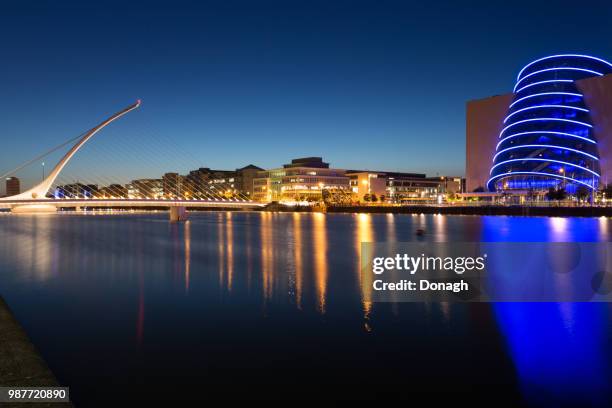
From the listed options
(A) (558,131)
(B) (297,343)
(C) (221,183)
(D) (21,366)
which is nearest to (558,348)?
(B) (297,343)

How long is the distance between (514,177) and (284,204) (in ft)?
164

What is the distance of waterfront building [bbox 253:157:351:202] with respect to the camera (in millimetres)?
121062

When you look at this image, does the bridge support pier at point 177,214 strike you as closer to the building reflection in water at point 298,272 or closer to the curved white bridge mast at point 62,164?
the curved white bridge mast at point 62,164

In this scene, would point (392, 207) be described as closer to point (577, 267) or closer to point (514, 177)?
point (514, 177)

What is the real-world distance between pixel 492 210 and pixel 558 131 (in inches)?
536

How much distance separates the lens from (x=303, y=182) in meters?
122

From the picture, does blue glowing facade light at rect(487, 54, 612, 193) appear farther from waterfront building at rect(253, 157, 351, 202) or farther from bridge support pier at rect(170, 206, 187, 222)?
waterfront building at rect(253, 157, 351, 202)

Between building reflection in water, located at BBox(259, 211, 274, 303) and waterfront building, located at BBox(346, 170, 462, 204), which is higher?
waterfront building, located at BBox(346, 170, 462, 204)

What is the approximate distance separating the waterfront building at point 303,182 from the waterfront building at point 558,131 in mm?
48735

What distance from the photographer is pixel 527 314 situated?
9.75m

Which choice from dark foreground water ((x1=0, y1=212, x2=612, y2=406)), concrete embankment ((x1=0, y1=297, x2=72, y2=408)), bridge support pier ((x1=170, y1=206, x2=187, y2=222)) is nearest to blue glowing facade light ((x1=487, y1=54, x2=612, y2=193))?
bridge support pier ((x1=170, y1=206, x2=187, y2=222))

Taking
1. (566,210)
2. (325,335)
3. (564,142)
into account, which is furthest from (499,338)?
(564,142)

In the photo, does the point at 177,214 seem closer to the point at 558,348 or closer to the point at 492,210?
the point at 492,210

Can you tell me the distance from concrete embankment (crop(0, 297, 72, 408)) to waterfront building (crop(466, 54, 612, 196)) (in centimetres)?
6897
